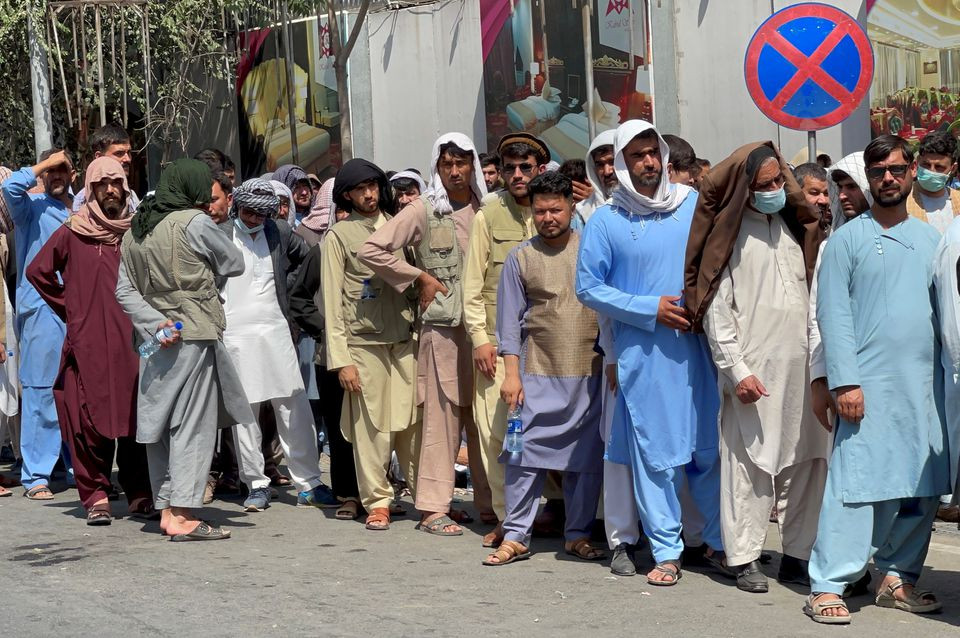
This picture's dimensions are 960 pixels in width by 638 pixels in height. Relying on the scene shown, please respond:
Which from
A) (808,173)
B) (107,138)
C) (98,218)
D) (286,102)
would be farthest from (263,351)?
(286,102)

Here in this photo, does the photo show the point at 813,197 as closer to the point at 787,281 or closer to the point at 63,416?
the point at 787,281

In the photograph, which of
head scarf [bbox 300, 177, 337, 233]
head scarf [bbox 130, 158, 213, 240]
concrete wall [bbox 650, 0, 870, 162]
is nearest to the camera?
head scarf [bbox 130, 158, 213, 240]

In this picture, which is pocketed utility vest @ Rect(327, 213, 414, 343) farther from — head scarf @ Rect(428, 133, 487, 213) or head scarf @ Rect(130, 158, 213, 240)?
head scarf @ Rect(130, 158, 213, 240)

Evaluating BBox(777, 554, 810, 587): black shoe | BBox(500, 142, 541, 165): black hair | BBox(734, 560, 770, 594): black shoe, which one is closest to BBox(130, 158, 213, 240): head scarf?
BBox(500, 142, 541, 165): black hair

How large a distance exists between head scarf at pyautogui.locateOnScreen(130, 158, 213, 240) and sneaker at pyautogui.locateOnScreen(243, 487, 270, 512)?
1.73m

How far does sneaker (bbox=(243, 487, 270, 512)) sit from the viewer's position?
8406mm

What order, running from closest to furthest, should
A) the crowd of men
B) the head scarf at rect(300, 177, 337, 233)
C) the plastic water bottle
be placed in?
1. the crowd of men
2. the plastic water bottle
3. the head scarf at rect(300, 177, 337, 233)

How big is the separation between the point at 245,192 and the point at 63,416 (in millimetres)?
1615

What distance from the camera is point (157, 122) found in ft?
69.9

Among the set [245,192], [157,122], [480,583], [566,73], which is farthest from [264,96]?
[480,583]

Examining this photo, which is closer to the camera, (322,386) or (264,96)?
(322,386)

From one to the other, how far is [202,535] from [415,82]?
11970 millimetres

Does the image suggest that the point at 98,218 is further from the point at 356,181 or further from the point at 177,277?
the point at 356,181

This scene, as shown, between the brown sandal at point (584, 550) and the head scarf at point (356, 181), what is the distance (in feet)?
7.41
